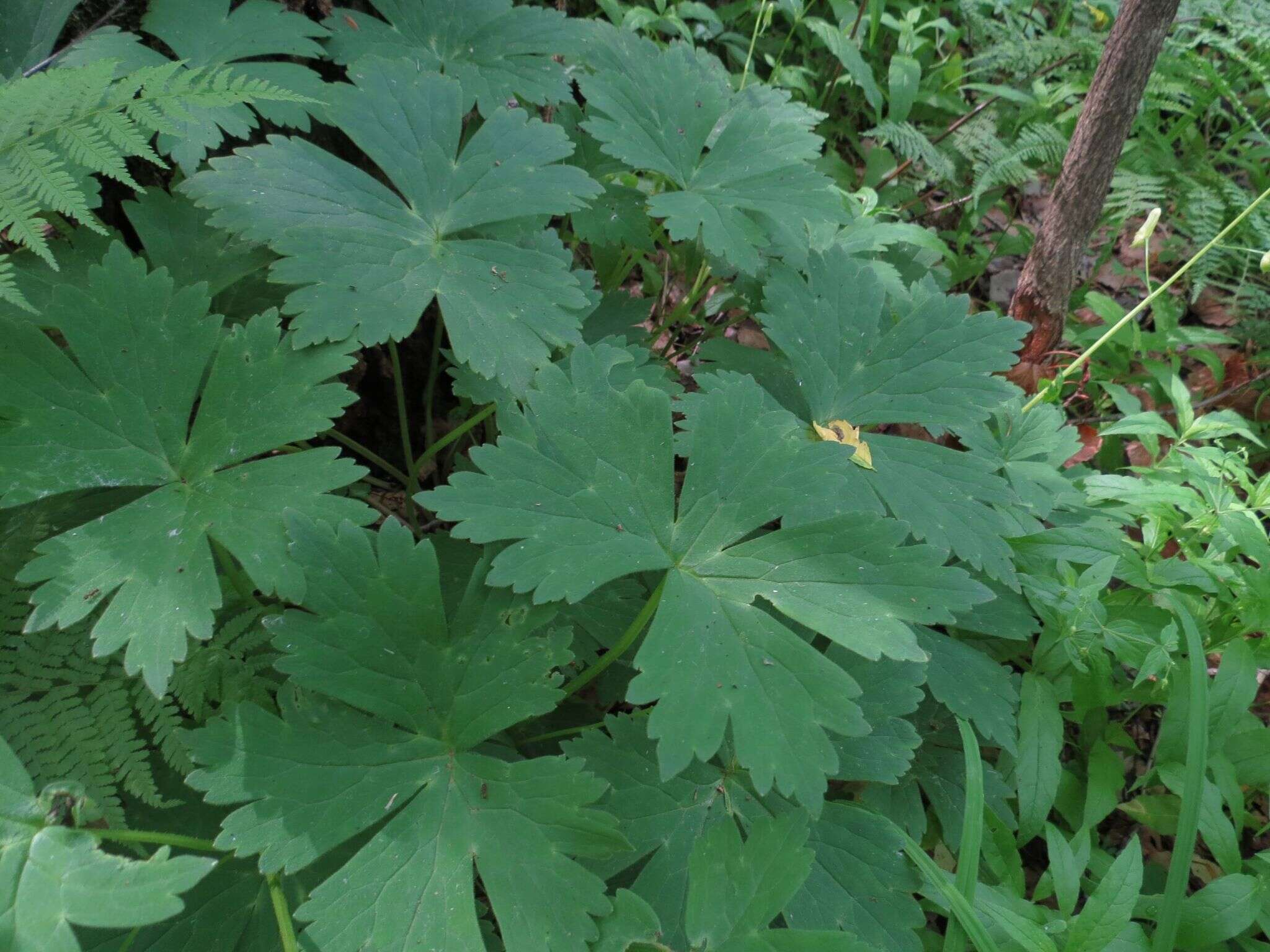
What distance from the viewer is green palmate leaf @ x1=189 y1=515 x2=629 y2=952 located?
1.13m

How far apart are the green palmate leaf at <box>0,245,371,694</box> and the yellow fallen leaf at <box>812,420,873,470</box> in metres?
0.98

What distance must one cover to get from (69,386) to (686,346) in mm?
1618

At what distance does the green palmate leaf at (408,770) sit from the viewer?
1132mm

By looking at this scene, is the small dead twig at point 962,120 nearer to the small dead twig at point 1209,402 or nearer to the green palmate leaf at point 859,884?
the small dead twig at point 1209,402

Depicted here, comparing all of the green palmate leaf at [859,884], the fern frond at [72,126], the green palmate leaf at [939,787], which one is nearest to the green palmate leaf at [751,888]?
the green palmate leaf at [859,884]

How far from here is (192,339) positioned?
1.37 meters

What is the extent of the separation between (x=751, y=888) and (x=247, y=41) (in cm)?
193

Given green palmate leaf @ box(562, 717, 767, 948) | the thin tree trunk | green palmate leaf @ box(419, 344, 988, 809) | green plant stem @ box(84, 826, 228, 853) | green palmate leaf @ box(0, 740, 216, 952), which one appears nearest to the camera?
green palmate leaf @ box(0, 740, 216, 952)

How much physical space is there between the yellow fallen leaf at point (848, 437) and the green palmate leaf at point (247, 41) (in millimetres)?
1248

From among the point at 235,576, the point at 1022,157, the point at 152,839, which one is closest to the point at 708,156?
the point at 235,576

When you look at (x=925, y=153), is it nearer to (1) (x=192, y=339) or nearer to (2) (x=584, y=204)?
(2) (x=584, y=204)

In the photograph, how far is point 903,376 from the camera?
181 cm

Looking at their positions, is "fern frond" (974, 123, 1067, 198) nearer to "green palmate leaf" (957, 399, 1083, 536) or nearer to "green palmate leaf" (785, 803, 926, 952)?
"green palmate leaf" (957, 399, 1083, 536)

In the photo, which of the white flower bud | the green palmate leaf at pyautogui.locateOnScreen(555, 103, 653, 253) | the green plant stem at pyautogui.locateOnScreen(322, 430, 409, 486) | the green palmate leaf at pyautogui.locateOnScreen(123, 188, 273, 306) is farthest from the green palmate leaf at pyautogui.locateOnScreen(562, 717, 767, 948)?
the white flower bud
